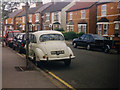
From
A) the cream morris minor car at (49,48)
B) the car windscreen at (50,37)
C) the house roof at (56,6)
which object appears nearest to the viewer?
the cream morris minor car at (49,48)

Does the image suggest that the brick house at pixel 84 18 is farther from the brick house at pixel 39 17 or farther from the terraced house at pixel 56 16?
the brick house at pixel 39 17

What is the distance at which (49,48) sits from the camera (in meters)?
10.7

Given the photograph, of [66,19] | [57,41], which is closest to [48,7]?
[66,19]

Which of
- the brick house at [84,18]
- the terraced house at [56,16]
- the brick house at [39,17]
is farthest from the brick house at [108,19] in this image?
the brick house at [39,17]

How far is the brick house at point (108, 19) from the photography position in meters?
31.4

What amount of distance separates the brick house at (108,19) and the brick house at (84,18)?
8.39ft

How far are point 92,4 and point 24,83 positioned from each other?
32.1 metres

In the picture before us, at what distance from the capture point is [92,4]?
37.7 meters

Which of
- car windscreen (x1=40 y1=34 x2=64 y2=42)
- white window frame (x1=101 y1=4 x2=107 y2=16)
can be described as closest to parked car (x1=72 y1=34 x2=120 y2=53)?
car windscreen (x1=40 y1=34 x2=64 y2=42)

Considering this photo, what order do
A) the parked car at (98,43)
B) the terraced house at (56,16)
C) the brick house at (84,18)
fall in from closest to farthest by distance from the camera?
the parked car at (98,43) < the brick house at (84,18) < the terraced house at (56,16)

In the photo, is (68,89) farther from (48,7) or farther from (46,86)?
(48,7)

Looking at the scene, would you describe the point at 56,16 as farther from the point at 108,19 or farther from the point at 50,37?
the point at 50,37

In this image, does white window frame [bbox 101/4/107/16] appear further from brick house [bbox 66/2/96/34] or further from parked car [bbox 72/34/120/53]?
parked car [bbox 72/34/120/53]

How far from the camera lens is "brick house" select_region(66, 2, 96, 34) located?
38062mm
